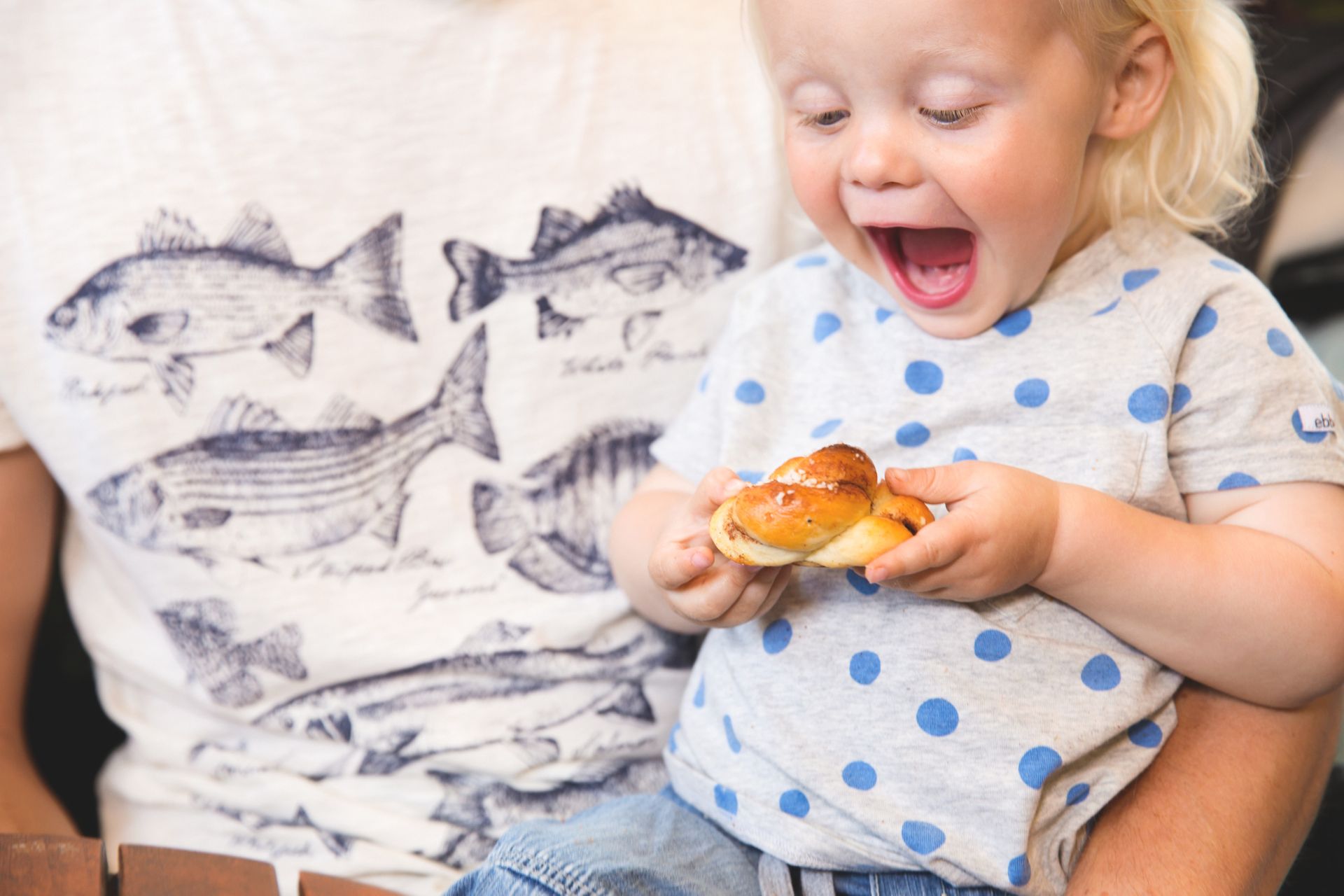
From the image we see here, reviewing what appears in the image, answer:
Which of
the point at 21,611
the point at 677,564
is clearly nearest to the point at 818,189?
the point at 677,564

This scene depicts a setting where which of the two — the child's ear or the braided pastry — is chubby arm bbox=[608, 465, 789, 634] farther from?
the child's ear

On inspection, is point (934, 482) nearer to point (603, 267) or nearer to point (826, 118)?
point (826, 118)

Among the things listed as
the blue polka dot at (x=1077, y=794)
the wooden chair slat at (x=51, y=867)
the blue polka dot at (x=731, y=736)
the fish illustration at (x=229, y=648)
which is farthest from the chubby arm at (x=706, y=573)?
the wooden chair slat at (x=51, y=867)

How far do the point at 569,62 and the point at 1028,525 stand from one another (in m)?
0.76

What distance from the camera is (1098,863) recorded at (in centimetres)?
98

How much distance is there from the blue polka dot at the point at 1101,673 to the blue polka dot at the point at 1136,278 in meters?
0.37

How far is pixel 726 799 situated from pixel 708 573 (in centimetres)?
26

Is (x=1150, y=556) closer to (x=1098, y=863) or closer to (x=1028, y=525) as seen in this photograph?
(x=1028, y=525)

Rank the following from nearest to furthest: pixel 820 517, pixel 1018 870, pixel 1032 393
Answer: pixel 820 517 < pixel 1018 870 < pixel 1032 393

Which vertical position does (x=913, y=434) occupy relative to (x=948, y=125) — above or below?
below

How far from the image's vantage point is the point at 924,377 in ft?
3.60

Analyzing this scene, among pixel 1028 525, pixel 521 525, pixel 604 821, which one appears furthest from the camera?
pixel 521 525

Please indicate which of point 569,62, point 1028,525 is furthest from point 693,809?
point 569,62

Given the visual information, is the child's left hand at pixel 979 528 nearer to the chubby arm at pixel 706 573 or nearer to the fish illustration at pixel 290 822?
the chubby arm at pixel 706 573
